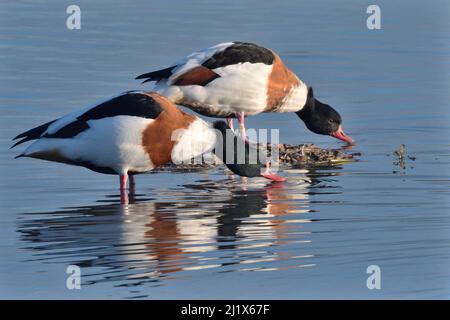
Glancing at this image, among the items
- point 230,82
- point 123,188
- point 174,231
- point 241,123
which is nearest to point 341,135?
point 241,123

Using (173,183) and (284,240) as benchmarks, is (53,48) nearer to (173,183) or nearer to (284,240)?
(173,183)

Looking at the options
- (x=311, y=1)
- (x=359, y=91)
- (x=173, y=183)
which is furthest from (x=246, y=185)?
(x=311, y=1)

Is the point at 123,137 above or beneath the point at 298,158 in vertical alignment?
above

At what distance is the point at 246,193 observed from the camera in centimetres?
1282

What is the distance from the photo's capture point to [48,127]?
12336mm

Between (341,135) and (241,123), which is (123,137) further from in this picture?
(341,135)

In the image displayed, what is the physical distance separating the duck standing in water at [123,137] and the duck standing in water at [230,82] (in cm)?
222

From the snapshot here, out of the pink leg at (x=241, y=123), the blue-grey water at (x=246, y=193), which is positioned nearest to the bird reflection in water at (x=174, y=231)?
the blue-grey water at (x=246, y=193)

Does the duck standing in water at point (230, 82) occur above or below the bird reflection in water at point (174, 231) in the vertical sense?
above

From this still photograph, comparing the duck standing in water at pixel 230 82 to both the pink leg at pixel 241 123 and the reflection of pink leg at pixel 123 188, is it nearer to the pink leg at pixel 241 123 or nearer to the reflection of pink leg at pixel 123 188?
the pink leg at pixel 241 123

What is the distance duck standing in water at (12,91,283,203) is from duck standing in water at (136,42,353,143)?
7.28 ft

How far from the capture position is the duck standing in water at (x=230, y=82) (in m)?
14.5

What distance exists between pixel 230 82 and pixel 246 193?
225 cm

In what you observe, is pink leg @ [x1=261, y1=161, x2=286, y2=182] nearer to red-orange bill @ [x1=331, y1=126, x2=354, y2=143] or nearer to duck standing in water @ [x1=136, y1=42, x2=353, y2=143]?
duck standing in water @ [x1=136, y1=42, x2=353, y2=143]
